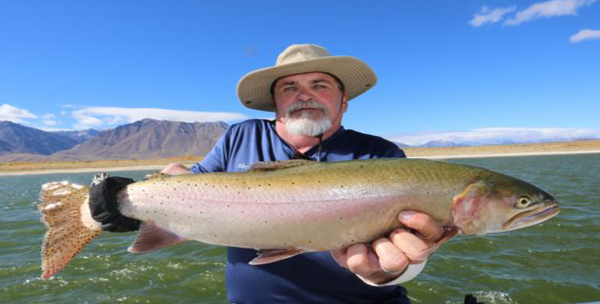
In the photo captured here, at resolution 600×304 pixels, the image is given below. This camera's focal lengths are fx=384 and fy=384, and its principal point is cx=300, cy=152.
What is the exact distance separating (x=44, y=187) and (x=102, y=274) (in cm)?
501

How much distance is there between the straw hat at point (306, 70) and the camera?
12.7 feet

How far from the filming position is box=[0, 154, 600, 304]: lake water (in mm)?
6203

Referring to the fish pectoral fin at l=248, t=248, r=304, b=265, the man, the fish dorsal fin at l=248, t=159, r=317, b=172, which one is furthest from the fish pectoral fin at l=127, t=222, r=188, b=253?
the fish dorsal fin at l=248, t=159, r=317, b=172

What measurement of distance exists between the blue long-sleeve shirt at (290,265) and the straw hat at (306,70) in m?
0.53

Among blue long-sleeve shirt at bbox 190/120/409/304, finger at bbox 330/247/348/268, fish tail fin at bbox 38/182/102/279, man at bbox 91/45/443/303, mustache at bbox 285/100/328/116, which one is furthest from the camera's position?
mustache at bbox 285/100/328/116

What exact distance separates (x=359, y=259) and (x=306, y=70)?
81.5 inches

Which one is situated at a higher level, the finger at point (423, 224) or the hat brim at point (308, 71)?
the hat brim at point (308, 71)

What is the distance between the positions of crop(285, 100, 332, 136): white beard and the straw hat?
40 cm

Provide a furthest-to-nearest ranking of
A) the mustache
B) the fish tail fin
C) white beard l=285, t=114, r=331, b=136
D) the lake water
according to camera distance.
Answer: the lake water, the mustache, white beard l=285, t=114, r=331, b=136, the fish tail fin

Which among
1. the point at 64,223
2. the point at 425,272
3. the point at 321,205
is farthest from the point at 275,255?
the point at 425,272

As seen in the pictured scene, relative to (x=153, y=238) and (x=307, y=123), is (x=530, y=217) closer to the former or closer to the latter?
(x=307, y=123)

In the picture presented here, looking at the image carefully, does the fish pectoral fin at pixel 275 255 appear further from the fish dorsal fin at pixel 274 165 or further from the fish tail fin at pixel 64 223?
the fish tail fin at pixel 64 223

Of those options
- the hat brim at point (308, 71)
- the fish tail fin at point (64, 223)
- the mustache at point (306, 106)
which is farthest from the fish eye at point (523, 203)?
the fish tail fin at point (64, 223)

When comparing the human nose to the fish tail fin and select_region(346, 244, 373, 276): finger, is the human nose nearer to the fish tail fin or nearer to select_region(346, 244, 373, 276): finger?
select_region(346, 244, 373, 276): finger
